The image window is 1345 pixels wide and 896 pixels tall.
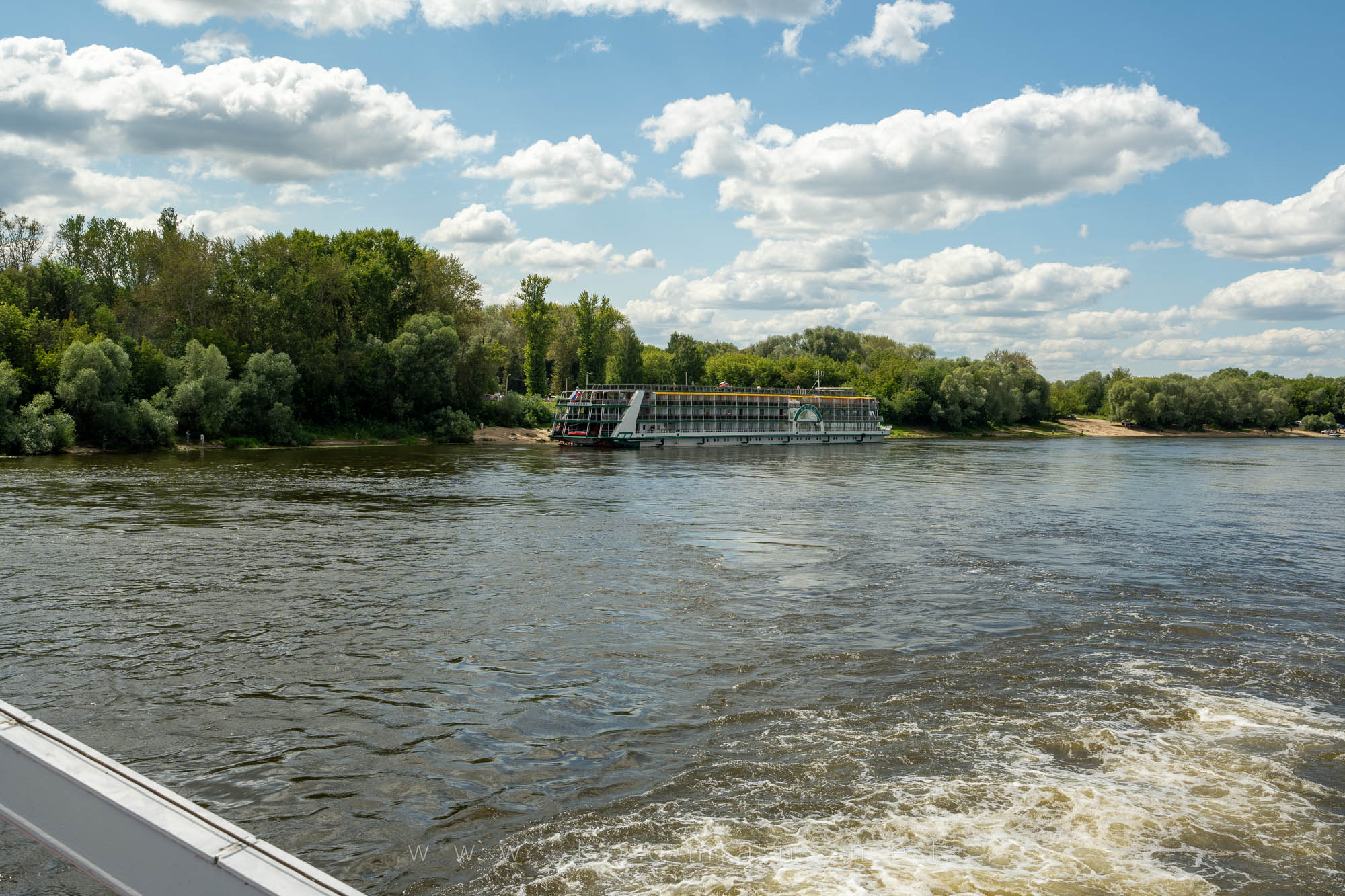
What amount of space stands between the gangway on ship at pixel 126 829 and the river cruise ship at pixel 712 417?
8626 cm

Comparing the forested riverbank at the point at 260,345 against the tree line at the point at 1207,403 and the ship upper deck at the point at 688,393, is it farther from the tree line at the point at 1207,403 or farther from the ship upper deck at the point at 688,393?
the tree line at the point at 1207,403

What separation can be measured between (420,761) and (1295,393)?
701ft

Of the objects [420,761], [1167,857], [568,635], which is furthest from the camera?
[568,635]

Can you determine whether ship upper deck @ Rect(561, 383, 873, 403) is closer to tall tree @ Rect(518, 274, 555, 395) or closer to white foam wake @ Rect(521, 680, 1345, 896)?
tall tree @ Rect(518, 274, 555, 395)

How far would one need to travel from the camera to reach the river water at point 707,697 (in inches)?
339

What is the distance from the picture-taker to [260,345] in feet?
276

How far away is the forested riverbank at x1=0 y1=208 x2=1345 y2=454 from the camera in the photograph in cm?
6438

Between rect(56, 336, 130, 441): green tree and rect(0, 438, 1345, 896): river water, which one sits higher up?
rect(56, 336, 130, 441): green tree

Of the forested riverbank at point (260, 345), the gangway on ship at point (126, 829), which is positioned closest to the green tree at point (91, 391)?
the forested riverbank at point (260, 345)

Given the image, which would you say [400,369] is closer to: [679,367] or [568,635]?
[679,367]

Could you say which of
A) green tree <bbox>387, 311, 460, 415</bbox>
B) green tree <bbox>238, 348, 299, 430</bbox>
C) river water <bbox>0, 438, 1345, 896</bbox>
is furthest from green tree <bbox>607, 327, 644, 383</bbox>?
river water <bbox>0, 438, 1345, 896</bbox>

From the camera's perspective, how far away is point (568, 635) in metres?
16.5

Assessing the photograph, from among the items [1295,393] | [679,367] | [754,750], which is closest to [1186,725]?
[754,750]

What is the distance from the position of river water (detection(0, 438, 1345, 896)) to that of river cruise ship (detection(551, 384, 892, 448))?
59.2m
